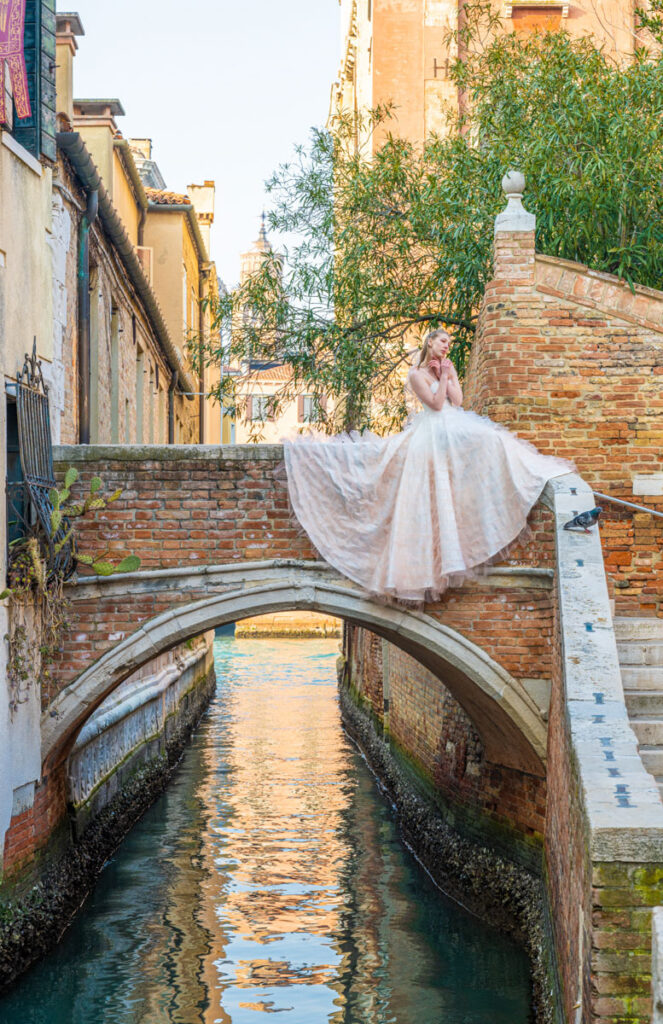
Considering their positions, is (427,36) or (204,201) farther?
(204,201)

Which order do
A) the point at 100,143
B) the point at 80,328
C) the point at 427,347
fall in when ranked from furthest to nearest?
the point at 100,143, the point at 80,328, the point at 427,347

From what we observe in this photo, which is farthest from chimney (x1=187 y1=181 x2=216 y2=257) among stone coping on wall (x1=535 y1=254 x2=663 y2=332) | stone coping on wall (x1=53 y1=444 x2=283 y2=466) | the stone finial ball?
stone coping on wall (x1=53 y1=444 x2=283 y2=466)

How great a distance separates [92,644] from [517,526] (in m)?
2.56

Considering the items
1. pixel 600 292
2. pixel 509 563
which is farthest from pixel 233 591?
pixel 600 292

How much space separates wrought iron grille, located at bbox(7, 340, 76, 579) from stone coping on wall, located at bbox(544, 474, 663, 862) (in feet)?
9.07

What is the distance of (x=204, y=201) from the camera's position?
89.6 ft

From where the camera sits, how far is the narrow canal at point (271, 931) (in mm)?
6742

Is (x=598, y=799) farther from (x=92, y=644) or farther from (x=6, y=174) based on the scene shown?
(x=6, y=174)

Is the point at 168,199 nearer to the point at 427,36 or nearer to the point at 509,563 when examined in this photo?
the point at 427,36

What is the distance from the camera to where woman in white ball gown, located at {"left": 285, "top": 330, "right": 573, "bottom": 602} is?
7211 millimetres

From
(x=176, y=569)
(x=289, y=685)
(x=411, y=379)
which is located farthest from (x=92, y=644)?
(x=289, y=685)

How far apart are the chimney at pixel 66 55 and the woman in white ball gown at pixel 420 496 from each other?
4.80m

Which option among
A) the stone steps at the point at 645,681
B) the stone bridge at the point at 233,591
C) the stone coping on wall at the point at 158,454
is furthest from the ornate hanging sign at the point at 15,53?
the stone steps at the point at 645,681

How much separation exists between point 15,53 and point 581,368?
12.6 feet
